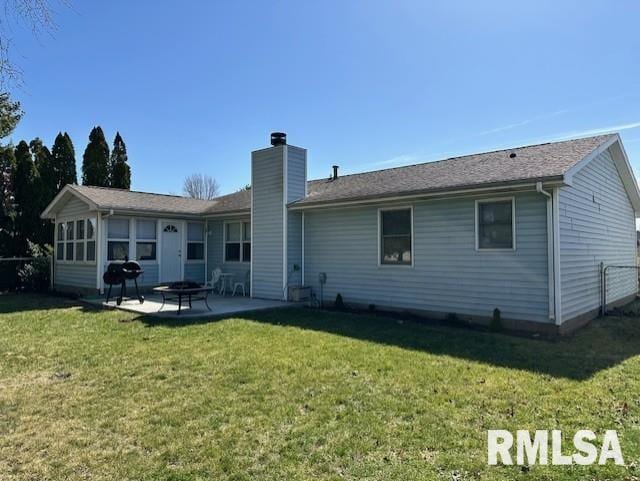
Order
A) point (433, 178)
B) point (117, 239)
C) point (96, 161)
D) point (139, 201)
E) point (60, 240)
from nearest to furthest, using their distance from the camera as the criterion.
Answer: point (433, 178), point (117, 239), point (139, 201), point (60, 240), point (96, 161)

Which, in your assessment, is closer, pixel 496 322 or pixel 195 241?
pixel 496 322

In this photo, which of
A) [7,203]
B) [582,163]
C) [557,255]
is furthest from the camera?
[7,203]

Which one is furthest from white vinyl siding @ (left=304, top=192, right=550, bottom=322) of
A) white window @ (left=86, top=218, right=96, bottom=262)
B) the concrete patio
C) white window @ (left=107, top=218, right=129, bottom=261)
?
white window @ (left=86, top=218, right=96, bottom=262)

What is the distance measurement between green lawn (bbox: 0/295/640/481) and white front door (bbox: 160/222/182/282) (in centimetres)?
640

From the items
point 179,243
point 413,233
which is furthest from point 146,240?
point 413,233

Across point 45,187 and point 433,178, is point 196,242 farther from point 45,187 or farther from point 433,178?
point 433,178

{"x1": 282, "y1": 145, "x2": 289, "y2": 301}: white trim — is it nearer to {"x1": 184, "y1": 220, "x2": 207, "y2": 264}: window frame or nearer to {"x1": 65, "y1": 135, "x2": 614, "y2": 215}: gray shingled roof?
{"x1": 65, "y1": 135, "x2": 614, "y2": 215}: gray shingled roof

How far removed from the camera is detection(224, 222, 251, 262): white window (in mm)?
13609

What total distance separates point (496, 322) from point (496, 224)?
1.84 meters

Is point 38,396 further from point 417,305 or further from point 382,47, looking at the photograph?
point 382,47

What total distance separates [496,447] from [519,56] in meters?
8.97

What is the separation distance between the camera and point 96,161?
20094mm

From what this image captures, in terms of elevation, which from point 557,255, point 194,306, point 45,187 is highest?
point 45,187

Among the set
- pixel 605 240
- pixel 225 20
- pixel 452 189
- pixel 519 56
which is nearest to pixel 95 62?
pixel 225 20
